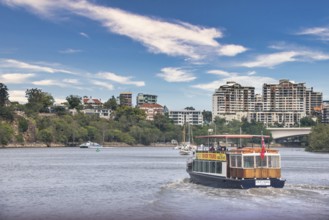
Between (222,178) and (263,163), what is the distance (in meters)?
4.84

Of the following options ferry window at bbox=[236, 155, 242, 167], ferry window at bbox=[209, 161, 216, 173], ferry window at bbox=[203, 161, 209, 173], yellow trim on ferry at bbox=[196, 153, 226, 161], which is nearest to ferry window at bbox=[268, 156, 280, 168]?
ferry window at bbox=[236, 155, 242, 167]

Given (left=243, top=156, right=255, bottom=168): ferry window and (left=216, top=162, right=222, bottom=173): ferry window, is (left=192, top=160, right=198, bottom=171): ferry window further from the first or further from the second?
(left=243, top=156, right=255, bottom=168): ferry window

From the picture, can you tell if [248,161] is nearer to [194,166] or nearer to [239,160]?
[239,160]

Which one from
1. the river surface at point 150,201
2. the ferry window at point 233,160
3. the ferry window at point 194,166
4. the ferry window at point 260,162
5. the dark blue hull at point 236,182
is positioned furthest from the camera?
the ferry window at point 194,166

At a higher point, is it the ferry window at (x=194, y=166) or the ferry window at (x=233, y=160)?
the ferry window at (x=233, y=160)

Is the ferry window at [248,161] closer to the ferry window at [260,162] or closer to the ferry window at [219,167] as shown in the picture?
the ferry window at [260,162]

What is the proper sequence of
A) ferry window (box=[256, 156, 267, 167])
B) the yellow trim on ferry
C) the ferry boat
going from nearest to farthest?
1. the ferry boat
2. ferry window (box=[256, 156, 267, 167])
3. the yellow trim on ferry

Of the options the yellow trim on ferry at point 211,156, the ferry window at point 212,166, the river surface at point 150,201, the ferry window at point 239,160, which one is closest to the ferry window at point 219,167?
the yellow trim on ferry at point 211,156

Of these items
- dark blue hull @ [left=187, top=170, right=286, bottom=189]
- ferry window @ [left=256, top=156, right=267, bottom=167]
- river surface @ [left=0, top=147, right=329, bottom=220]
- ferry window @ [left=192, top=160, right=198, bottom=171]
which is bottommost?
river surface @ [left=0, top=147, right=329, bottom=220]

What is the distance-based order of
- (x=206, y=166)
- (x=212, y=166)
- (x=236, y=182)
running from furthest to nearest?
(x=206, y=166) → (x=212, y=166) → (x=236, y=182)

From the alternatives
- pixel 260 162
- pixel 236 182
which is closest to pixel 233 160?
pixel 236 182

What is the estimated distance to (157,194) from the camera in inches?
2315

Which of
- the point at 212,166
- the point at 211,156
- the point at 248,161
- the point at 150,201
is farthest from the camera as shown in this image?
the point at 211,156

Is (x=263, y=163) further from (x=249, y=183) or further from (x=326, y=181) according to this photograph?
(x=326, y=181)
